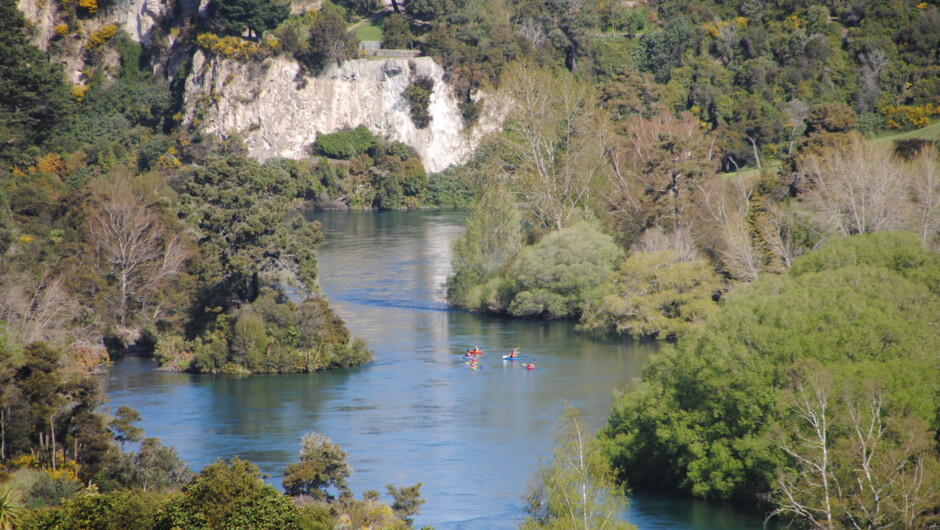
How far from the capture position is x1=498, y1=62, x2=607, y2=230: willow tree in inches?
3204

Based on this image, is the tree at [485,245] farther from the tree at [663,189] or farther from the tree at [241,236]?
the tree at [241,236]

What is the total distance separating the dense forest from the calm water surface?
1.92m

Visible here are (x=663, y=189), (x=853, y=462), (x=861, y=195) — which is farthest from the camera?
(x=663, y=189)

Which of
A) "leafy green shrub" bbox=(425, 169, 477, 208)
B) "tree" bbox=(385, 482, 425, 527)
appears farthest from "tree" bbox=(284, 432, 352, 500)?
"leafy green shrub" bbox=(425, 169, 477, 208)

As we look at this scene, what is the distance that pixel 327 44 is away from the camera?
457 feet

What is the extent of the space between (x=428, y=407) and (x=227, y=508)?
28.5m

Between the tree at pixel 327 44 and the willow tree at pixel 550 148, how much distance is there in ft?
190

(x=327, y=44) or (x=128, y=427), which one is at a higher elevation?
(x=327, y=44)

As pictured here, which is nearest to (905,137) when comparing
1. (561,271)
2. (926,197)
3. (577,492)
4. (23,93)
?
(926,197)

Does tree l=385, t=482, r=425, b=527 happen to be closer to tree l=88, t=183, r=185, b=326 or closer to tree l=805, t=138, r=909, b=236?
tree l=88, t=183, r=185, b=326

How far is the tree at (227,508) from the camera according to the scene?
78.8ft

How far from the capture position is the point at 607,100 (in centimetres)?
10206

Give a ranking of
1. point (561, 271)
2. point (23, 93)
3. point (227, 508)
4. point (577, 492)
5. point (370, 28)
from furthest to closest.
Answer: point (370, 28), point (23, 93), point (561, 271), point (577, 492), point (227, 508)

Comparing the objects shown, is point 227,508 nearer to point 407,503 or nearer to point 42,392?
point 407,503
